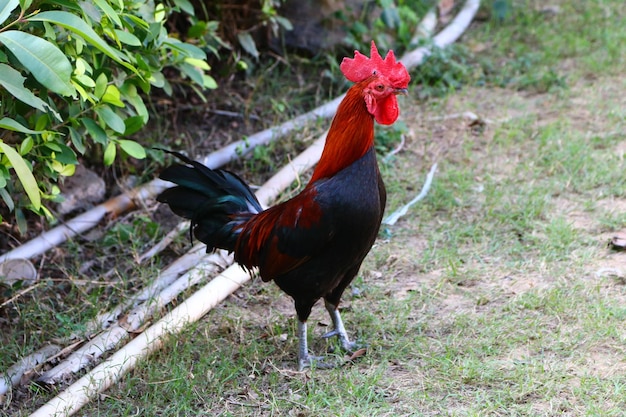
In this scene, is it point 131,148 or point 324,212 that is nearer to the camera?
point 324,212

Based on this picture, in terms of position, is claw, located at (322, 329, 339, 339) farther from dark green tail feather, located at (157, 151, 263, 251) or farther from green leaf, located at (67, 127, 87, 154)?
green leaf, located at (67, 127, 87, 154)

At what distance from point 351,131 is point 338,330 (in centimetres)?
113

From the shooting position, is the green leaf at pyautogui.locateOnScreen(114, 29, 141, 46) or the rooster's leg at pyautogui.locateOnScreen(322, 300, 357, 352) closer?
the green leaf at pyautogui.locateOnScreen(114, 29, 141, 46)

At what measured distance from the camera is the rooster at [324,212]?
135 inches

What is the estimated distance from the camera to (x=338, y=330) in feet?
13.1

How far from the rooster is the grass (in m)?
0.38

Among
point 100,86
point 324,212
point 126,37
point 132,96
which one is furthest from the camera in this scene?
point 132,96

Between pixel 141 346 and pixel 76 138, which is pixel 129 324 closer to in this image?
pixel 141 346

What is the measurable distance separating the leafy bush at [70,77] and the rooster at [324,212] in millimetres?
504

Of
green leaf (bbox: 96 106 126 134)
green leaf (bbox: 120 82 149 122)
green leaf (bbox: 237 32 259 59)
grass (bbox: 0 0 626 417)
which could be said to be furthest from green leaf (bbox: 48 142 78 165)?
green leaf (bbox: 237 32 259 59)

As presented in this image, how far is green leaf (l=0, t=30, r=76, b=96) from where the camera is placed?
259cm

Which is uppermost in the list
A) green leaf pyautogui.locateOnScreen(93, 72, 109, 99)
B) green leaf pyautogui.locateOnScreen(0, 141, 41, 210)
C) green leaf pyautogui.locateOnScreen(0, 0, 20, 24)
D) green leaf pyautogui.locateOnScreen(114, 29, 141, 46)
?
green leaf pyautogui.locateOnScreen(0, 0, 20, 24)

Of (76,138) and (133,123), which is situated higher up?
(76,138)

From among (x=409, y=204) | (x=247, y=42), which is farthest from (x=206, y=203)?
(x=247, y=42)
